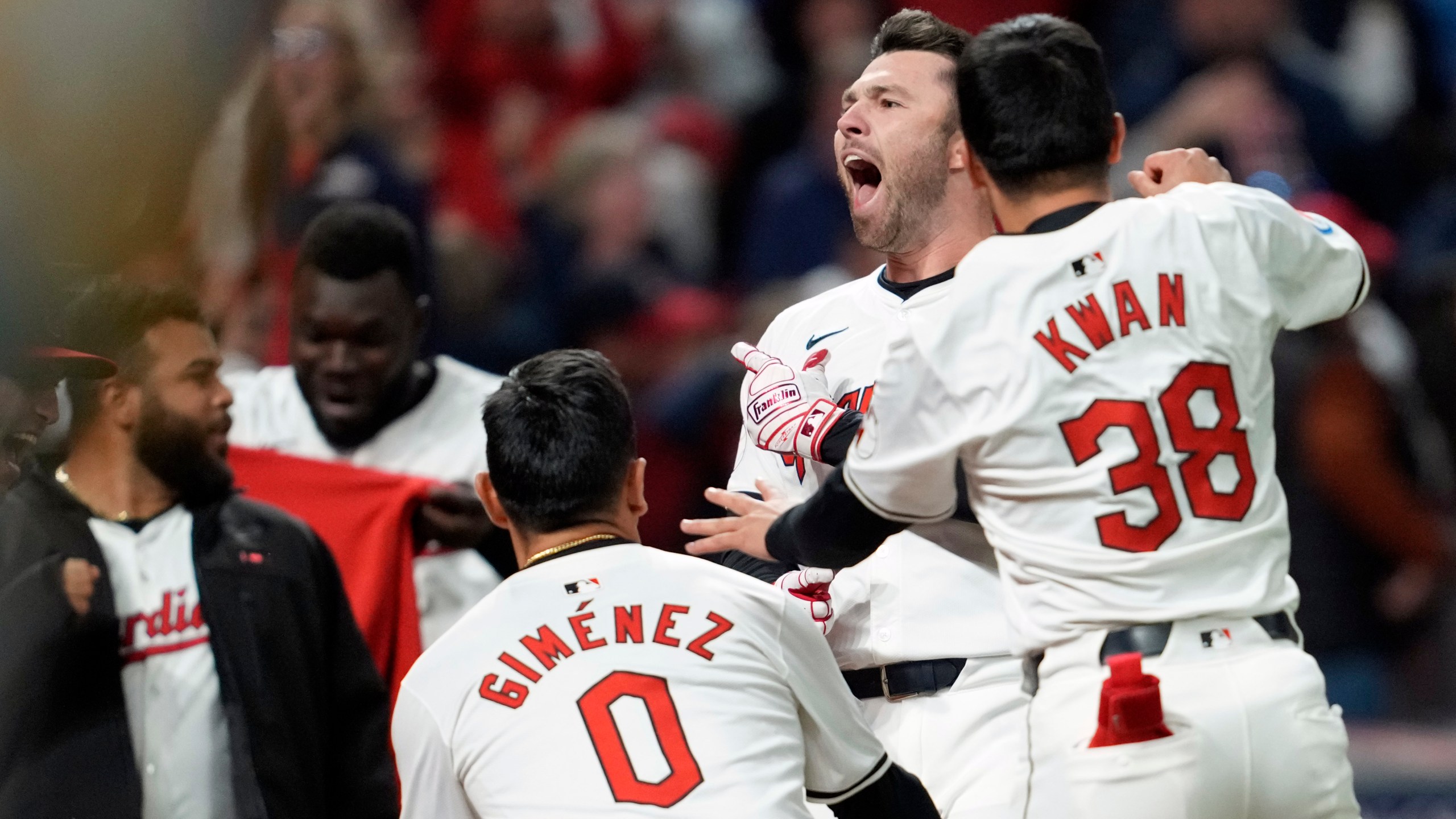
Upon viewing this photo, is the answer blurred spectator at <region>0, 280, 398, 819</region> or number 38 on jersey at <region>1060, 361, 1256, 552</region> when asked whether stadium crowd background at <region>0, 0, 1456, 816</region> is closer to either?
blurred spectator at <region>0, 280, 398, 819</region>

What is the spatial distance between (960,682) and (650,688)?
0.81 meters

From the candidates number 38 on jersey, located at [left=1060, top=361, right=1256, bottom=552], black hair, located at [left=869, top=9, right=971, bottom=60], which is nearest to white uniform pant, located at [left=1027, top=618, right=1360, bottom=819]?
number 38 on jersey, located at [left=1060, top=361, right=1256, bottom=552]

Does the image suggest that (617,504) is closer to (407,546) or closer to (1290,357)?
(407,546)

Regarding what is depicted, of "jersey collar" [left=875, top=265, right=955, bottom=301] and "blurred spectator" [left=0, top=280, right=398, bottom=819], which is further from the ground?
"jersey collar" [left=875, top=265, right=955, bottom=301]

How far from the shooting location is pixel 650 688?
277cm

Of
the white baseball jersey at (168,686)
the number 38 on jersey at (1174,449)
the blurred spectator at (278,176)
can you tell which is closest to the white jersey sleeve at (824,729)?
the number 38 on jersey at (1174,449)

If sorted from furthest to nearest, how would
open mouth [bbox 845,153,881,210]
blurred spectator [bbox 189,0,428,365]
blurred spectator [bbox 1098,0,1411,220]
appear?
1. blurred spectator [bbox 1098,0,1411,220]
2. blurred spectator [bbox 189,0,428,365]
3. open mouth [bbox 845,153,881,210]

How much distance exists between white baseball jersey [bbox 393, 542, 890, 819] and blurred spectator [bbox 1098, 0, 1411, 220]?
4251mm

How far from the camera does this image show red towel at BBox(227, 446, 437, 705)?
4.79 m

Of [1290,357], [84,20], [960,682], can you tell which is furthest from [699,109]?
[960,682]

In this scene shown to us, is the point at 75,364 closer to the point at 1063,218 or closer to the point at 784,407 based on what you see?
the point at 784,407

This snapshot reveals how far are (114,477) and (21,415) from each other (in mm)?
1292

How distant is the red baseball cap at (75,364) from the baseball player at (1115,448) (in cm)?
137

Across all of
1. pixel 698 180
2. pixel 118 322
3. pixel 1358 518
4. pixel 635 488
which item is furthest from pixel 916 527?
pixel 698 180
